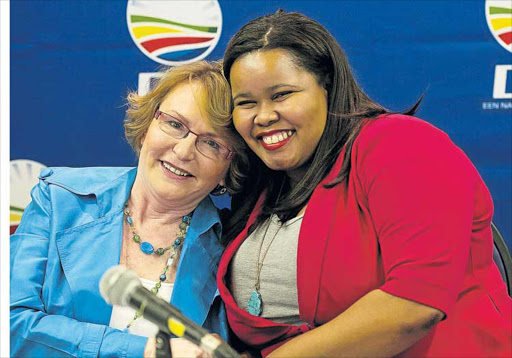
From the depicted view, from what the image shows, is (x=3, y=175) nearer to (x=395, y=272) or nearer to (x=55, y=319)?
(x=55, y=319)

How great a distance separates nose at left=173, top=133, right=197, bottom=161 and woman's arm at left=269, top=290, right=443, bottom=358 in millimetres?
591

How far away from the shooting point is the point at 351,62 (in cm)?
211

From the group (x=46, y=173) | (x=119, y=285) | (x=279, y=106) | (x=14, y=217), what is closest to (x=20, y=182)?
(x=14, y=217)

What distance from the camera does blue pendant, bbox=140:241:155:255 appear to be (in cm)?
167

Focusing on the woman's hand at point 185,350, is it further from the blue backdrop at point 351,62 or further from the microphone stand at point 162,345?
the blue backdrop at point 351,62

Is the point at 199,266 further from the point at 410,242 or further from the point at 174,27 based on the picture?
the point at 174,27

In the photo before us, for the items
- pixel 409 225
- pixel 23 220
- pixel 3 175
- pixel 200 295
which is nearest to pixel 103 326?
pixel 200 295

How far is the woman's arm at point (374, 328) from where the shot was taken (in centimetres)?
118

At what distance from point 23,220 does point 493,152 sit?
4.90 feet

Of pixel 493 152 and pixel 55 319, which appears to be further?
pixel 493 152

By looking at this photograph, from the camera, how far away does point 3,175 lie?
1.60 m

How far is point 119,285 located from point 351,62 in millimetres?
1350

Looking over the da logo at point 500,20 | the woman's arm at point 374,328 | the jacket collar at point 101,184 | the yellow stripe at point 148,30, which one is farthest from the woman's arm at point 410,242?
the yellow stripe at point 148,30

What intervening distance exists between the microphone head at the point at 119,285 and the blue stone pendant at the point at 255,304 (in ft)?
1.69
